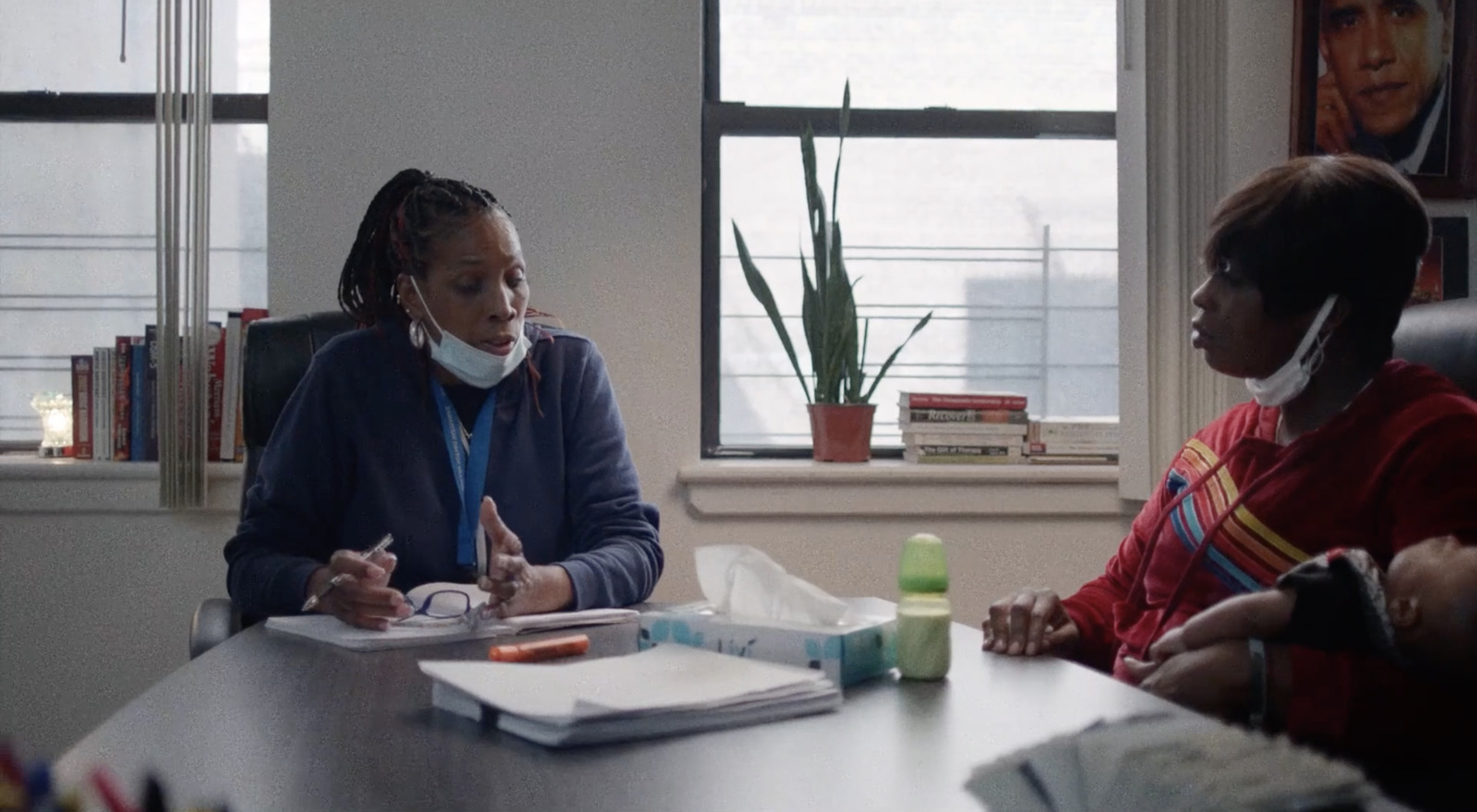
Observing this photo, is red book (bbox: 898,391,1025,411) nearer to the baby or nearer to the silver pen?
the silver pen

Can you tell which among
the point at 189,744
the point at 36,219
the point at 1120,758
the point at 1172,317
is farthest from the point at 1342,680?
the point at 36,219

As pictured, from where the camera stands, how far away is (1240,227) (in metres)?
1.56

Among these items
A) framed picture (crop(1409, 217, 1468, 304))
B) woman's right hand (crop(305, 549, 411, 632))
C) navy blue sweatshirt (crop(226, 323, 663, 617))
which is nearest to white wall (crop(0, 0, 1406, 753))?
framed picture (crop(1409, 217, 1468, 304))

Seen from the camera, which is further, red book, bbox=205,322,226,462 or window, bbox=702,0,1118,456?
window, bbox=702,0,1118,456

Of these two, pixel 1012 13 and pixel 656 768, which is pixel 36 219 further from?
pixel 656 768

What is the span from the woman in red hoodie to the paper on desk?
38cm

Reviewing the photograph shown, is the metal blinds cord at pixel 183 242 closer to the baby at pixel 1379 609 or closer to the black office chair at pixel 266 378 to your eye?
the black office chair at pixel 266 378

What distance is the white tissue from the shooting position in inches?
49.1

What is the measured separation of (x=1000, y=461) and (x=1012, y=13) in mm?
1119

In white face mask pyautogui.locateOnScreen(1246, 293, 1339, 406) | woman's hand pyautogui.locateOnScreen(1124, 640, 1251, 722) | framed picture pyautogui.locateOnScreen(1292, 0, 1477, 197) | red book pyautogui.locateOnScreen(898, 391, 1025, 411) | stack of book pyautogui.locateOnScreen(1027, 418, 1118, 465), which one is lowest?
woman's hand pyautogui.locateOnScreen(1124, 640, 1251, 722)

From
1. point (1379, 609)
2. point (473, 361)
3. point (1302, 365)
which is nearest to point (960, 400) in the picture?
point (473, 361)

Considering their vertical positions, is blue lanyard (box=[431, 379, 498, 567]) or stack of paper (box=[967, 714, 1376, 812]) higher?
blue lanyard (box=[431, 379, 498, 567])

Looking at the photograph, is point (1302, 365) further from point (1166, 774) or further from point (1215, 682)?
point (1166, 774)

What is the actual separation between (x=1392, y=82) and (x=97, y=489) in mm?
3000
